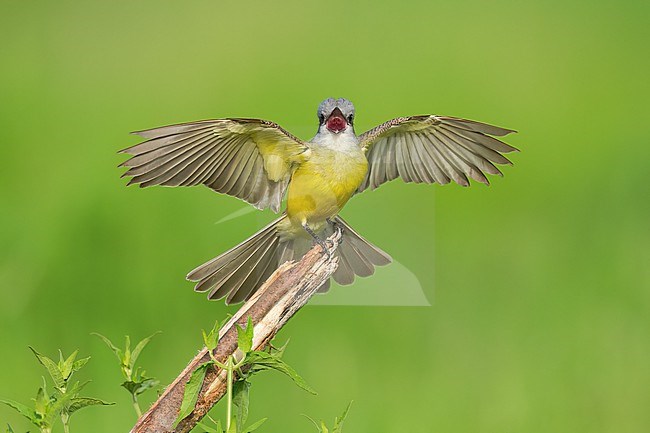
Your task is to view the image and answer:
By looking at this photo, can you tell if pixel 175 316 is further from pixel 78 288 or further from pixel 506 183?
pixel 506 183

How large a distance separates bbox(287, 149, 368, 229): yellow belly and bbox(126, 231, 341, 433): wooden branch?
0.67 meters

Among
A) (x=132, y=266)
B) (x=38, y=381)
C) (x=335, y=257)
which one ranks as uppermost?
(x=335, y=257)

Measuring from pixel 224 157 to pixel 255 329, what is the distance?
1109 millimetres

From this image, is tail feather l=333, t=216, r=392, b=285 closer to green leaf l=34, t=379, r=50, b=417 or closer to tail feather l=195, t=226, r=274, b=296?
tail feather l=195, t=226, r=274, b=296

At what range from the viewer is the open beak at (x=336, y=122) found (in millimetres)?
3211

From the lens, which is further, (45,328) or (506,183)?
(506,183)

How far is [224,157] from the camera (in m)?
3.28

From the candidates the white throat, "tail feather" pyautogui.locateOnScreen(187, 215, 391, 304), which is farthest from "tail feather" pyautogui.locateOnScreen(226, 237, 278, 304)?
the white throat

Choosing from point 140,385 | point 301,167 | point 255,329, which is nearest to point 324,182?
point 301,167

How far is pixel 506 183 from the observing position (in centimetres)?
641

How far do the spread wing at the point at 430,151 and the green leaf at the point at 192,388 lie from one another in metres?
1.58

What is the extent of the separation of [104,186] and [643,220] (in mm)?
3092

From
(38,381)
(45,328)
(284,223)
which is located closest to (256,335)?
(284,223)

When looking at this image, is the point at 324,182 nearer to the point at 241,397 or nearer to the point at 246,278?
the point at 246,278
